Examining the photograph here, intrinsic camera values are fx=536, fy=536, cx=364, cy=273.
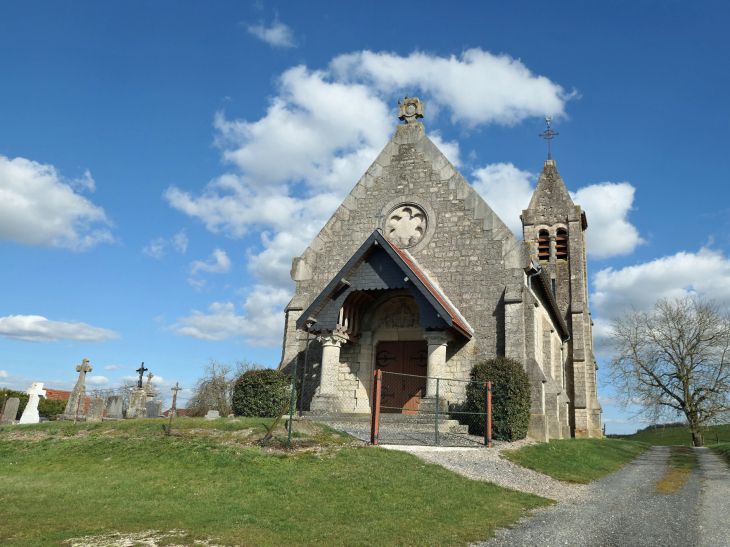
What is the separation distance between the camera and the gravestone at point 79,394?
1961cm

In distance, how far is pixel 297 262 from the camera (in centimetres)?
1950

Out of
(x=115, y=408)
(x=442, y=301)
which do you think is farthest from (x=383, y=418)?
(x=115, y=408)

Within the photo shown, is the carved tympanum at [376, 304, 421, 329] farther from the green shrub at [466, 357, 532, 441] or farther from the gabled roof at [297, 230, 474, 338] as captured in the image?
the green shrub at [466, 357, 532, 441]

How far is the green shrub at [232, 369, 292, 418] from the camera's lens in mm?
15773

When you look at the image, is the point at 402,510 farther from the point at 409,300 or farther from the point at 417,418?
the point at 409,300

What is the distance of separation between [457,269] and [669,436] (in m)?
34.1

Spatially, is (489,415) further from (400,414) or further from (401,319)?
(401,319)

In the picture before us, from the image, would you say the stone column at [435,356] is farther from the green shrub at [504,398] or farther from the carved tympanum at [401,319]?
the carved tympanum at [401,319]

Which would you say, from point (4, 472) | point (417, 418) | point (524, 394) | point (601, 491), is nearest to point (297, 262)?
point (417, 418)

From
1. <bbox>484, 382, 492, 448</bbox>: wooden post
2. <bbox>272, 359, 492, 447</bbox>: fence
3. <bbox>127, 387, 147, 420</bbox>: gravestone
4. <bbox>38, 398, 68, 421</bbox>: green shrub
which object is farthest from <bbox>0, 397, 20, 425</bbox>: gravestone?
<bbox>484, 382, 492, 448</bbox>: wooden post

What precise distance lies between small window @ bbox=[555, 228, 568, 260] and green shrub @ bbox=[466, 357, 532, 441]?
67.1 ft

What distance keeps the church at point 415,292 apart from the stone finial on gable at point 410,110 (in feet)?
0.15

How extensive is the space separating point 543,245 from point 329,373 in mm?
22385

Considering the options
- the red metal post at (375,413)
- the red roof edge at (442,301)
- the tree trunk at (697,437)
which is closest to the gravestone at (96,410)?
the red metal post at (375,413)
